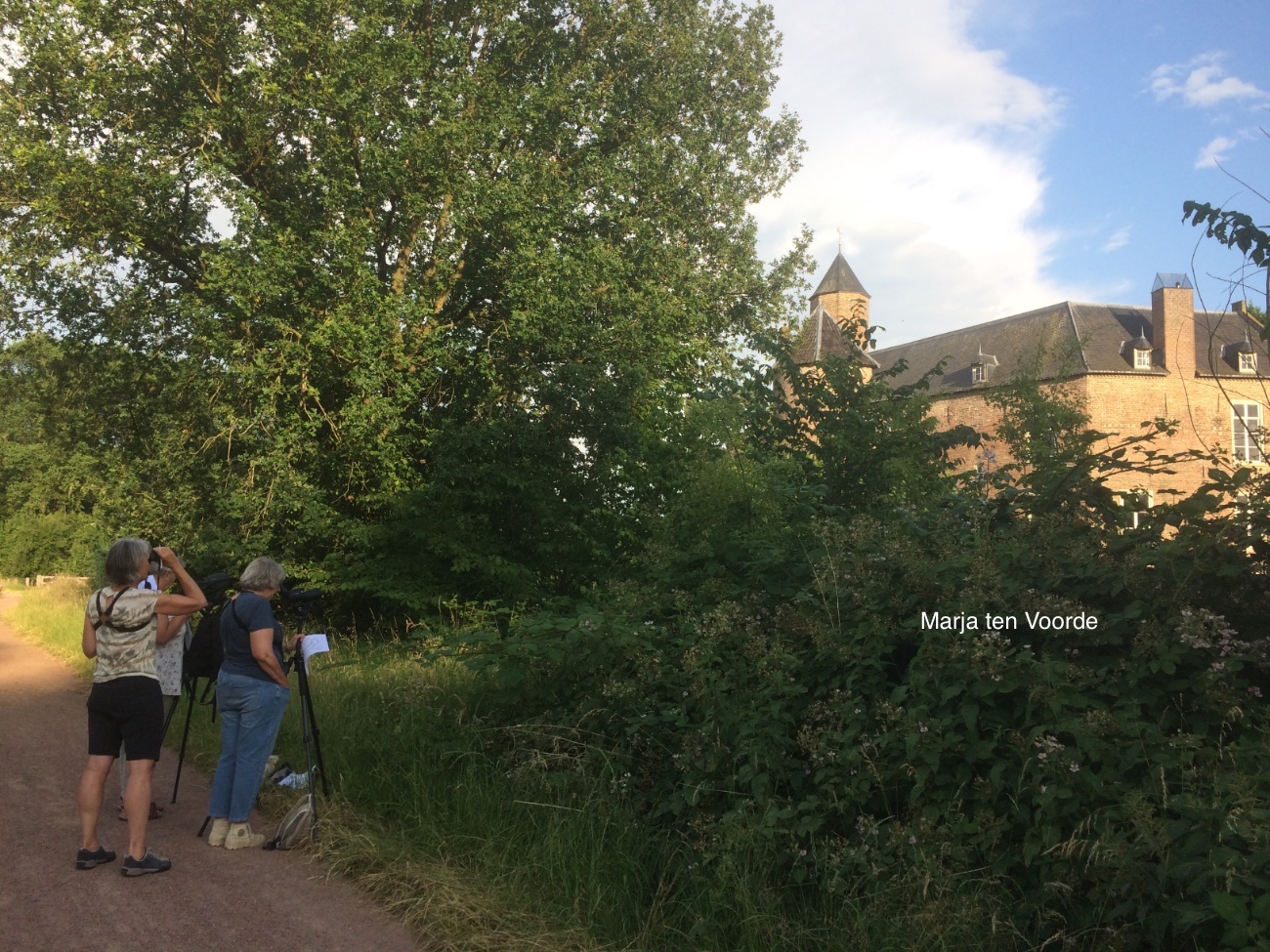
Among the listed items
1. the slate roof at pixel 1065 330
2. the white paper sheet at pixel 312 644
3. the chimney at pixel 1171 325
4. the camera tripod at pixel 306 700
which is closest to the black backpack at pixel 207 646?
the camera tripod at pixel 306 700

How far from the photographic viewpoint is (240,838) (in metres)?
5.88

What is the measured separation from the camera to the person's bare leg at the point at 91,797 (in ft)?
17.9

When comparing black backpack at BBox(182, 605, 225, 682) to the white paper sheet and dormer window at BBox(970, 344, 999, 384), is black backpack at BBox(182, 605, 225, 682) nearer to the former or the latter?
the white paper sheet

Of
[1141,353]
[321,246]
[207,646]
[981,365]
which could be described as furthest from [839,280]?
[207,646]

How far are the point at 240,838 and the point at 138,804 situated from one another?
2.31 ft

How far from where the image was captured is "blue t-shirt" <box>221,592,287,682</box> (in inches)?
237

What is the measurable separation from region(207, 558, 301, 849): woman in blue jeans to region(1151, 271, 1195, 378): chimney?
167 ft

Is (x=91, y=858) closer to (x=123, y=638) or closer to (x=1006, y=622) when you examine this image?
(x=123, y=638)

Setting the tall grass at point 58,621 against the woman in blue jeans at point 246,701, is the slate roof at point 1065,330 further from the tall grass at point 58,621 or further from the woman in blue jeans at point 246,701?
the woman in blue jeans at point 246,701

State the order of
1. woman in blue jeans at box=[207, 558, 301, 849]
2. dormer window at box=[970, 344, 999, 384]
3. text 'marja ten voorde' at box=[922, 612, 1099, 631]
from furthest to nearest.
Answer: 1. dormer window at box=[970, 344, 999, 384]
2. woman in blue jeans at box=[207, 558, 301, 849]
3. text 'marja ten voorde' at box=[922, 612, 1099, 631]

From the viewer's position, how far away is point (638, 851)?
16.4ft

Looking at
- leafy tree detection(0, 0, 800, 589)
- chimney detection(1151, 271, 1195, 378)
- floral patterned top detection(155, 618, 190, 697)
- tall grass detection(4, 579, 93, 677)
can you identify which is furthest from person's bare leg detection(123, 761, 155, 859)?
chimney detection(1151, 271, 1195, 378)

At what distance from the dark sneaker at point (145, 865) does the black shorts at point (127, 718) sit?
52cm

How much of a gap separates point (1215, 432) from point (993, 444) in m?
4.05
